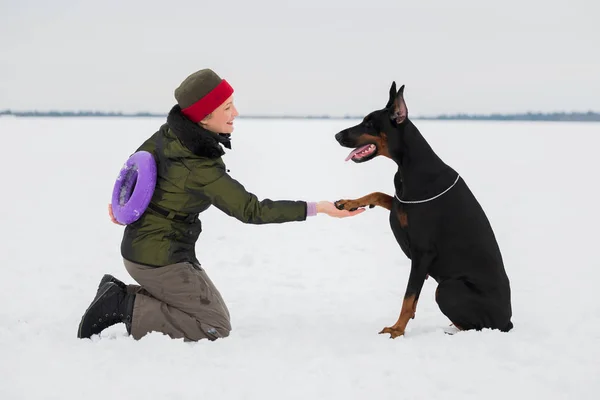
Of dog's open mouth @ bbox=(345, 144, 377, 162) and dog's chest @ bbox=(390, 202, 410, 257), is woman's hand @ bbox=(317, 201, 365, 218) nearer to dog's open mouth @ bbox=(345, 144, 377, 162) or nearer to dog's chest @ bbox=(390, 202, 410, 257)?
dog's chest @ bbox=(390, 202, 410, 257)

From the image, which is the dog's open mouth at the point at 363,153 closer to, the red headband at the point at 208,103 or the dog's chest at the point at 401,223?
the dog's chest at the point at 401,223

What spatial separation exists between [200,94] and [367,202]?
1358 millimetres

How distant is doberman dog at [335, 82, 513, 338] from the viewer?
4012 mm

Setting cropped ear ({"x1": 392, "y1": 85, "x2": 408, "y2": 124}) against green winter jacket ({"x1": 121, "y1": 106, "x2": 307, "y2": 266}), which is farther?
cropped ear ({"x1": 392, "y1": 85, "x2": 408, "y2": 124})

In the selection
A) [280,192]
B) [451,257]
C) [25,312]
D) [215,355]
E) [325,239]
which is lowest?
[280,192]

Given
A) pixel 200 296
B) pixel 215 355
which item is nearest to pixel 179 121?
pixel 200 296

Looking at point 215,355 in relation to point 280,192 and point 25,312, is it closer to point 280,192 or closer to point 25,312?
point 25,312

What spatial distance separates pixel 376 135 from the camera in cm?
412

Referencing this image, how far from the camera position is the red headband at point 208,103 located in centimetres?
389

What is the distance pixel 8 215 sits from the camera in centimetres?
909

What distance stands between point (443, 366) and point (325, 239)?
4472 millimetres

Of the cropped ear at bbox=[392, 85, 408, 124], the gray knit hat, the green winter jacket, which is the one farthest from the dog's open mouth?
the gray knit hat

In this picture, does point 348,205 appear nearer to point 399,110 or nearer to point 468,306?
point 399,110

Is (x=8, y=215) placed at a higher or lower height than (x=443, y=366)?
lower
